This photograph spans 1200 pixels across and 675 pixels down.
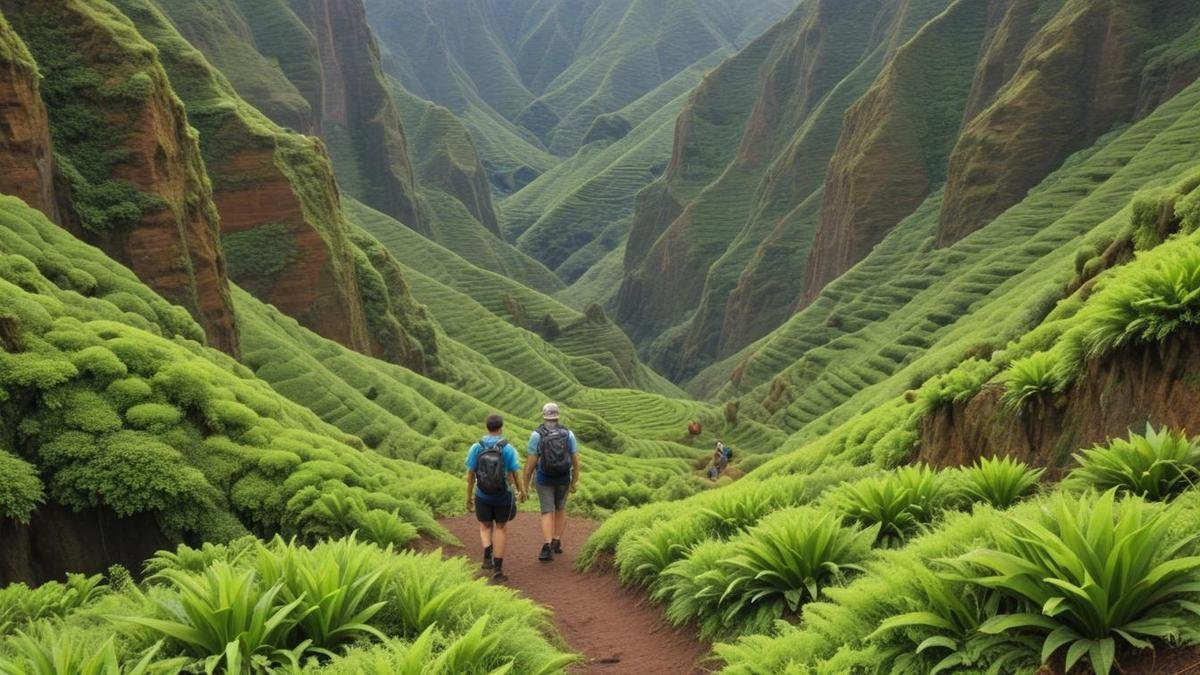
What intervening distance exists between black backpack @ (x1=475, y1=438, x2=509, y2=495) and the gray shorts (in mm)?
1023

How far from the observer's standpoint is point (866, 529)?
309 inches

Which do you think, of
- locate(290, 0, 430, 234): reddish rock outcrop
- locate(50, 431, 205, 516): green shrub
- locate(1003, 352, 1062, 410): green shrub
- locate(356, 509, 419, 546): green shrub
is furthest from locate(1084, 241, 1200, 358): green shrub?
locate(290, 0, 430, 234): reddish rock outcrop

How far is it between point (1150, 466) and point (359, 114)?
195m

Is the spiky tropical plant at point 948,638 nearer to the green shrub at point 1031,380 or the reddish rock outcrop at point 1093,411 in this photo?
the reddish rock outcrop at point 1093,411

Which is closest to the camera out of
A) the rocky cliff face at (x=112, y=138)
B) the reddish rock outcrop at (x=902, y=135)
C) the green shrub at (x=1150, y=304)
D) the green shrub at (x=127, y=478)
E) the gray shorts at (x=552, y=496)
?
the green shrub at (x=1150, y=304)

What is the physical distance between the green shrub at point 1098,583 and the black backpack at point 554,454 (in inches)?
317

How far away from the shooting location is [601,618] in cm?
1012

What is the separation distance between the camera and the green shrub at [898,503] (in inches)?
328

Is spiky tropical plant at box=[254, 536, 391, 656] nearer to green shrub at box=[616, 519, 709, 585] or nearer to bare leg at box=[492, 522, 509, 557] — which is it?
green shrub at box=[616, 519, 709, 585]

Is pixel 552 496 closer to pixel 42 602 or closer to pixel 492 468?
pixel 492 468

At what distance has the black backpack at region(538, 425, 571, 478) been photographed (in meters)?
12.8

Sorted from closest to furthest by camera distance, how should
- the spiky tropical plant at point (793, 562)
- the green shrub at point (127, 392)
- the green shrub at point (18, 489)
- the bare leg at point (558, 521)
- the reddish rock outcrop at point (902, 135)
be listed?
the spiky tropical plant at point (793, 562), the green shrub at point (18, 489), the green shrub at point (127, 392), the bare leg at point (558, 521), the reddish rock outcrop at point (902, 135)

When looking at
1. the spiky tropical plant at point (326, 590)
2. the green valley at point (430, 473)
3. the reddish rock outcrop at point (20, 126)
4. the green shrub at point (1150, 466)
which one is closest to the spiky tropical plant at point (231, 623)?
the green valley at point (430, 473)

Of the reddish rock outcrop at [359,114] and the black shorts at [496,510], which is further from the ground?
the reddish rock outcrop at [359,114]
